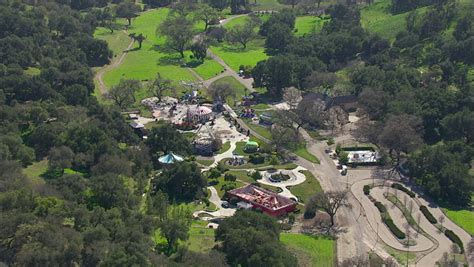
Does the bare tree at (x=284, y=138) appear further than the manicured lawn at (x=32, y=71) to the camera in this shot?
No

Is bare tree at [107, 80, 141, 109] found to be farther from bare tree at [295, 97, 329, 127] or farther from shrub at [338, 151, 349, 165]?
shrub at [338, 151, 349, 165]

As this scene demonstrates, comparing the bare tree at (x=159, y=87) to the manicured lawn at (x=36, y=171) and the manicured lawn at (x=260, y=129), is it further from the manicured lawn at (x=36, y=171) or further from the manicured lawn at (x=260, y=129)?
the manicured lawn at (x=36, y=171)

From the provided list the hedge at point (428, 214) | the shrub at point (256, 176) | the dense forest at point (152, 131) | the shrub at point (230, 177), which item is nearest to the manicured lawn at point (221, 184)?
the shrub at point (230, 177)

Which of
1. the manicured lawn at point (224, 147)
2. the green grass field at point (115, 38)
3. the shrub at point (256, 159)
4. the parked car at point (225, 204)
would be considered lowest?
the green grass field at point (115, 38)

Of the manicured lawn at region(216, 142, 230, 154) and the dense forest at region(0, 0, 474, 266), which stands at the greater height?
the dense forest at region(0, 0, 474, 266)

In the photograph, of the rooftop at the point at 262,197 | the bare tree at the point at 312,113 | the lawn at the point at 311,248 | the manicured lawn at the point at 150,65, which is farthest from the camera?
the manicured lawn at the point at 150,65

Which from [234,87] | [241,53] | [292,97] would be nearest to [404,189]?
[292,97]

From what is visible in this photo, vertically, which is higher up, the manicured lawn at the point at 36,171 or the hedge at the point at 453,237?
the manicured lawn at the point at 36,171

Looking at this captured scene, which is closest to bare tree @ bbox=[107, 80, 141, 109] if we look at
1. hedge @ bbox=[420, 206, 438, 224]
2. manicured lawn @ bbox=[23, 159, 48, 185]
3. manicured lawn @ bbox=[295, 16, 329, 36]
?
manicured lawn @ bbox=[23, 159, 48, 185]
